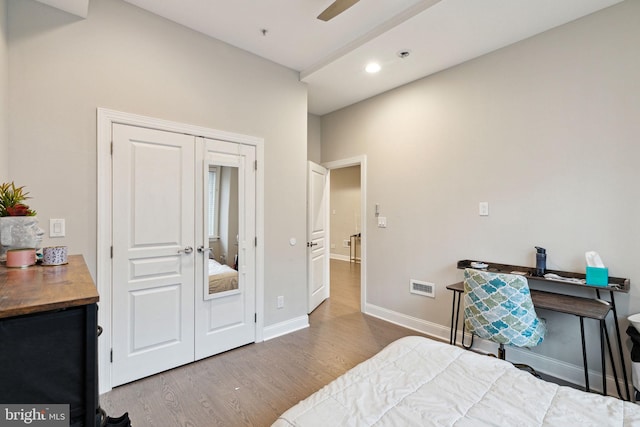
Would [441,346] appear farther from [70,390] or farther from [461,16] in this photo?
[461,16]

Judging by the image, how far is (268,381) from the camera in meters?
2.49

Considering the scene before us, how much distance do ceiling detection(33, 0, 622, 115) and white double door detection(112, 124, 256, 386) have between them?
1.02 m

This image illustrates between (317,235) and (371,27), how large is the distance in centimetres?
266

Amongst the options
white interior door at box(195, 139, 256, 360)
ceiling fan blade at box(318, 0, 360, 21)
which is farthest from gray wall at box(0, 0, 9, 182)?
ceiling fan blade at box(318, 0, 360, 21)

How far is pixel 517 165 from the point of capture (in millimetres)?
2812

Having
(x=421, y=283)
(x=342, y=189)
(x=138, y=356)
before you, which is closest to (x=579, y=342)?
(x=421, y=283)

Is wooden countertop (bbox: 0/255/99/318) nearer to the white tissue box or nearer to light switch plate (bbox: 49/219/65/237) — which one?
light switch plate (bbox: 49/219/65/237)

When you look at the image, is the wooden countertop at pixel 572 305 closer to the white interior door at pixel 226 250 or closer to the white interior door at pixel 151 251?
the white interior door at pixel 226 250

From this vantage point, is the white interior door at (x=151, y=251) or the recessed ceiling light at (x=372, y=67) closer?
the white interior door at (x=151, y=251)

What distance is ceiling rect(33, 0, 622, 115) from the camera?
2.36m

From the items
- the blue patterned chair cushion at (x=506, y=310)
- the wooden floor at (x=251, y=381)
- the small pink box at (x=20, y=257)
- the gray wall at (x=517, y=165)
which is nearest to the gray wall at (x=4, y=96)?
the small pink box at (x=20, y=257)

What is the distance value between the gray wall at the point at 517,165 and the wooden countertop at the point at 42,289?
316 centimetres

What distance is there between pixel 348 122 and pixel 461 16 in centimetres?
212

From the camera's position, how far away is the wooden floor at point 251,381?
208 cm
